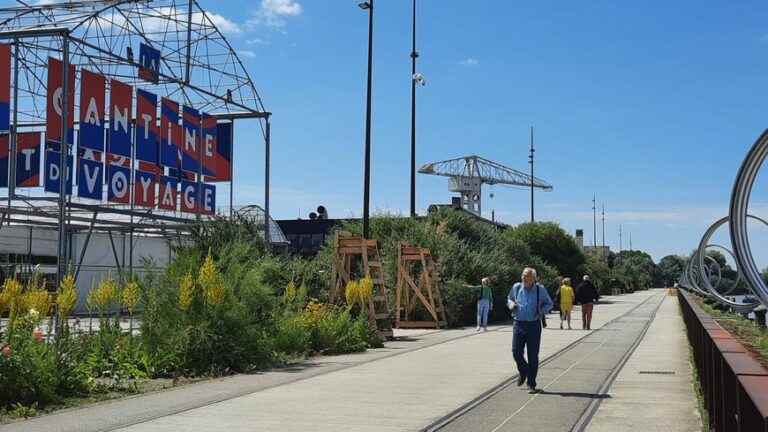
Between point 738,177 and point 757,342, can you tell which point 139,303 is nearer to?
point 757,342

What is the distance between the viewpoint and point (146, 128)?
2714 cm

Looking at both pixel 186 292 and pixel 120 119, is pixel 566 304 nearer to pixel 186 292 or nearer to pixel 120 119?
pixel 120 119

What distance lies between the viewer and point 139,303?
47.0 ft

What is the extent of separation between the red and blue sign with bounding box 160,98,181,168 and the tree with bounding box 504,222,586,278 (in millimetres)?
30785

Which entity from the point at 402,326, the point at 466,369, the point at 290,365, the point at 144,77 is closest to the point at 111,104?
the point at 144,77

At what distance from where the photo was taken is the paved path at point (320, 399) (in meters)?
8.93

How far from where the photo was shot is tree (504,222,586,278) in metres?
55.8

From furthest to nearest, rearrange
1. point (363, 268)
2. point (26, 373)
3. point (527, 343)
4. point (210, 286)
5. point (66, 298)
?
point (363, 268) < point (210, 286) < point (527, 343) < point (66, 298) < point (26, 373)

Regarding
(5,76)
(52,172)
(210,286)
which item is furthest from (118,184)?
(210,286)

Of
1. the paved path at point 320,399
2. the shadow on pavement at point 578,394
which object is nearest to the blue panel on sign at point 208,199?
the paved path at point 320,399

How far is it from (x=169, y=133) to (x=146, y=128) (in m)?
1.20

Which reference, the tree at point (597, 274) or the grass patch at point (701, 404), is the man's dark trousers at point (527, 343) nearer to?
the grass patch at point (701, 404)

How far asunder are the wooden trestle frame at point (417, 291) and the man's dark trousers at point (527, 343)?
588 inches

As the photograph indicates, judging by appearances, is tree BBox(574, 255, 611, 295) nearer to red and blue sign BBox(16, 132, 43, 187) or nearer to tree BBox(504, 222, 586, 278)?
tree BBox(504, 222, 586, 278)
